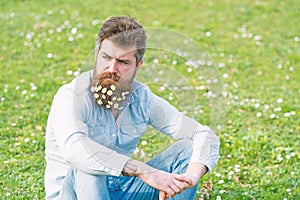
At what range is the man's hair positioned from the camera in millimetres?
2793

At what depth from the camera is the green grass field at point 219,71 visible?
4.05 meters

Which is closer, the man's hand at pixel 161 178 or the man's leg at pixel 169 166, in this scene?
the man's hand at pixel 161 178

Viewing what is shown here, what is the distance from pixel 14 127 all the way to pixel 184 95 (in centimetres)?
220

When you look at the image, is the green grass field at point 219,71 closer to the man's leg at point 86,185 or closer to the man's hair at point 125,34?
the man's hair at point 125,34

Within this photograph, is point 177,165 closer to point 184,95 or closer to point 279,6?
point 184,95

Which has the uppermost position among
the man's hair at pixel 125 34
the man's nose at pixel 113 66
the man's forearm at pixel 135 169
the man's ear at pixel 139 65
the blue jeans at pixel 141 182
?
the man's hair at pixel 125 34

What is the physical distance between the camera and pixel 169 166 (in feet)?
10.4

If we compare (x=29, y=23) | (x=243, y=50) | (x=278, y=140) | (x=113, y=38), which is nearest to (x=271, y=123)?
(x=278, y=140)

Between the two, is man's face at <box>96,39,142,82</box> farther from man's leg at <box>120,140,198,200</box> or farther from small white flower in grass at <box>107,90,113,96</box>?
man's leg at <box>120,140,198,200</box>

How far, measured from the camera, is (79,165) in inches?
110

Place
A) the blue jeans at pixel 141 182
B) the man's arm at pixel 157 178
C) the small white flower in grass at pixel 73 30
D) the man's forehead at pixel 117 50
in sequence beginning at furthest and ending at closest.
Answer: the small white flower in grass at pixel 73 30
the blue jeans at pixel 141 182
the man's arm at pixel 157 178
the man's forehead at pixel 117 50

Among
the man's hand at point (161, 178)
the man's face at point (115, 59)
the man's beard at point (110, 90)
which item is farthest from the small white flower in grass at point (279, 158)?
the man's face at point (115, 59)

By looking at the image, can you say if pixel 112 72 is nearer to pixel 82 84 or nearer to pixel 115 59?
pixel 115 59

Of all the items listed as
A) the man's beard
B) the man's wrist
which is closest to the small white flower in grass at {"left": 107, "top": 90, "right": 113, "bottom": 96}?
the man's beard
